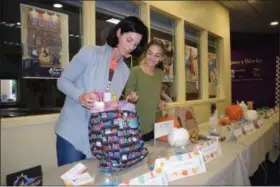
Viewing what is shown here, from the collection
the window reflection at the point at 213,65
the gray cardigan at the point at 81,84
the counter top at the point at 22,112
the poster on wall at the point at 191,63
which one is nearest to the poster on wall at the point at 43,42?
the counter top at the point at 22,112

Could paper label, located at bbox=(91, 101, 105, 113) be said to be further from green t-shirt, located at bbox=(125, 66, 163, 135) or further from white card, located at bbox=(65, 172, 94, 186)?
green t-shirt, located at bbox=(125, 66, 163, 135)

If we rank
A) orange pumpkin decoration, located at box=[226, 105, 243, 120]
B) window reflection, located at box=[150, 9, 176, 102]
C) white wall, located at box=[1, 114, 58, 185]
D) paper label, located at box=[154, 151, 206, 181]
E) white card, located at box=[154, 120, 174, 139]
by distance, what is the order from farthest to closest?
window reflection, located at box=[150, 9, 176, 102], orange pumpkin decoration, located at box=[226, 105, 243, 120], white wall, located at box=[1, 114, 58, 185], white card, located at box=[154, 120, 174, 139], paper label, located at box=[154, 151, 206, 181]

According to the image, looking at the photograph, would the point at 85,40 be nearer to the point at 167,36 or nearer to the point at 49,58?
the point at 49,58

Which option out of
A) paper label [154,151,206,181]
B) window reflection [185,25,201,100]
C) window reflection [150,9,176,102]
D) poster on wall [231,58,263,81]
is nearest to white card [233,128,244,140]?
paper label [154,151,206,181]

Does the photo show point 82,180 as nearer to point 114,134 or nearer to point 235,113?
point 114,134

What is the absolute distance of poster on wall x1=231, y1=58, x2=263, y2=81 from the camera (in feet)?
17.1

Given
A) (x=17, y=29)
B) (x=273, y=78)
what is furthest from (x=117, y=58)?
(x=273, y=78)

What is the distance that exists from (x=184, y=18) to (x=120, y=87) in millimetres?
2599

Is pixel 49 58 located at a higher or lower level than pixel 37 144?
higher

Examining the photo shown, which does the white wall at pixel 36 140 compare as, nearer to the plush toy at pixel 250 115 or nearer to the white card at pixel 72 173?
the white card at pixel 72 173

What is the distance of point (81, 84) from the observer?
3.58ft

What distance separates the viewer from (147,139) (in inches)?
59.1

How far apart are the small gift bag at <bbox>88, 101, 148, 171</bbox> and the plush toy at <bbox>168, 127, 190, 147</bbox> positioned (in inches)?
15.8

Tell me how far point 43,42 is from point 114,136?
4.47 ft
